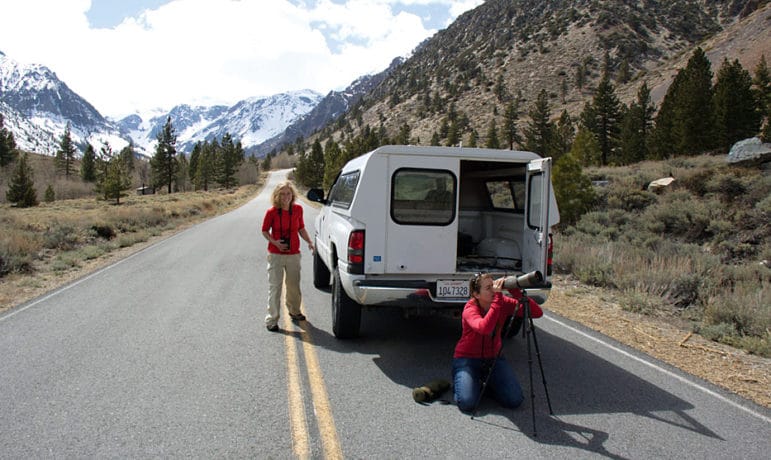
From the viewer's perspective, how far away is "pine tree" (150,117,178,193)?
85688 mm

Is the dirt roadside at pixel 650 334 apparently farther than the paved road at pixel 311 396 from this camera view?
Yes

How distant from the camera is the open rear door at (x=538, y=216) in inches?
195

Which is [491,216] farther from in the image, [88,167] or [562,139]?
[88,167]

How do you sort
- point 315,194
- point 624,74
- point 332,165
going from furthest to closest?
point 624,74
point 332,165
point 315,194

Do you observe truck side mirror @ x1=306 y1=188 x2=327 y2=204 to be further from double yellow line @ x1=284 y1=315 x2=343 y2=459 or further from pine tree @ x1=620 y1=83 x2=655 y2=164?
pine tree @ x1=620 y1=83 x2=655 y2=164

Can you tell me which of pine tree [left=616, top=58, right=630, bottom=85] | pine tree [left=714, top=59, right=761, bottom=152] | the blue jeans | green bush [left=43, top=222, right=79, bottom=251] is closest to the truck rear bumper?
the blue jeans

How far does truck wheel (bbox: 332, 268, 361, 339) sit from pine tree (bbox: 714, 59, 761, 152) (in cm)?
3391

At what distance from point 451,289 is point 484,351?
1.01 metres

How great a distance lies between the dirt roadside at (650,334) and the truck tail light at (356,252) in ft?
11.3

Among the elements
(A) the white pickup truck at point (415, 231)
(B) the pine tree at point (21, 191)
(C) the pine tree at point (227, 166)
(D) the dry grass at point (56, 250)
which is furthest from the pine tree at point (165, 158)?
(A) the white pickup truck at point (415, 231)

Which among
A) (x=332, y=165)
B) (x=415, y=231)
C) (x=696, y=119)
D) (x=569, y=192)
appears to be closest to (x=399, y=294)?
(x=415, y=231)

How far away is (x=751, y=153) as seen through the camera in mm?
18266

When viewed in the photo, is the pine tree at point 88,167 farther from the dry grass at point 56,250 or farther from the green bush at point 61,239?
the green bush at point 61,239

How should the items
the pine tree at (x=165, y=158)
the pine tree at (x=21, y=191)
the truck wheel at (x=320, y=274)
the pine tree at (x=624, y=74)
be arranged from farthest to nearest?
1. the pine tree at (x=165, y=158)
2. the pine tree at (x=624, y=74)
3. the pine tree at (x=21, y=191)
4. the truck wheel at (x=320, y=274)
